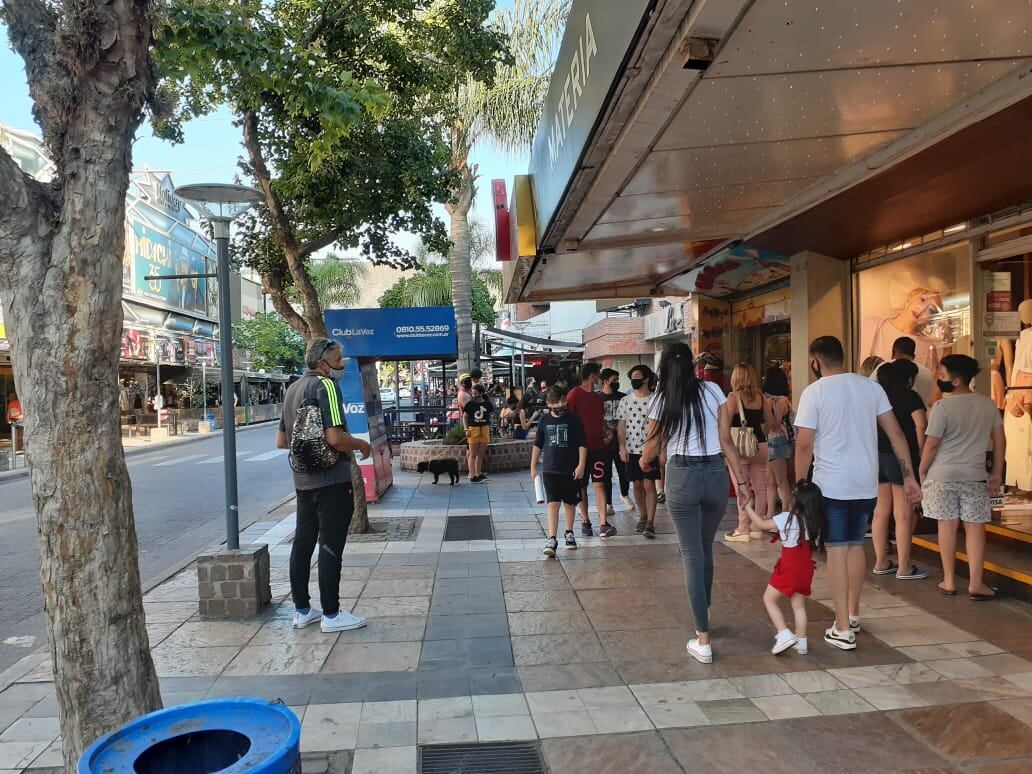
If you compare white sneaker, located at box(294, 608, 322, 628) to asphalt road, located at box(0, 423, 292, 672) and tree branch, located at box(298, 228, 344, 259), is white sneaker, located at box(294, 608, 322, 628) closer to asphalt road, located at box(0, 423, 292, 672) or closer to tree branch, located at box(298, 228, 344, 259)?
asphalt road, located at box(0, 423, 292, 672)

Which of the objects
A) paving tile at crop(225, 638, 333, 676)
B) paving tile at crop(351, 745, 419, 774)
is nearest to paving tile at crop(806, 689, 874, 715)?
paving tile at crop(351, 745, 419, 774)

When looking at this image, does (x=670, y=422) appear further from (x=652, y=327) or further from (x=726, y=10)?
(x=652, y=327)

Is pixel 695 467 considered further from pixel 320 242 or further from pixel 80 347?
pixel 320 242

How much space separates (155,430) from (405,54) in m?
23.4

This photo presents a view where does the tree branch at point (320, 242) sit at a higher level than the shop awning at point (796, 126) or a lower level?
higher

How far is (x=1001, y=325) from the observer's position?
6855 millimetres

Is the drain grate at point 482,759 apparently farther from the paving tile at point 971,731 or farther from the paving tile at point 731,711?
the paving tile at point 971,731

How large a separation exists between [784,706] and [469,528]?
5.08m

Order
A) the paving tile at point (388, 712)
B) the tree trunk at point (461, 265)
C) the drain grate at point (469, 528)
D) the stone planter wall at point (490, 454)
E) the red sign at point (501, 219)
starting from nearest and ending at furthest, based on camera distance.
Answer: the paving tile at point (388, 712)
the drain grate at point (469, 528)
the red sign at point (501, 219)
the stone planter wall at point (490, 454)
the tree trunk at point (461, 265)

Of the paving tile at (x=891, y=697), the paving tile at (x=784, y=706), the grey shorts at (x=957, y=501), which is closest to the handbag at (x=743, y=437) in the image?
the grey shorts at (x=957, y=501)

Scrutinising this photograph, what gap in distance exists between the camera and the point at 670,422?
4531 mm

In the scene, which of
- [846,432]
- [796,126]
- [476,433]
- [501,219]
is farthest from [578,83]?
[476,433]

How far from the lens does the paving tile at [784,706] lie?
3.64 m

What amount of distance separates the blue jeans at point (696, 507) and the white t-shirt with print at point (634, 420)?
3.07 meters
